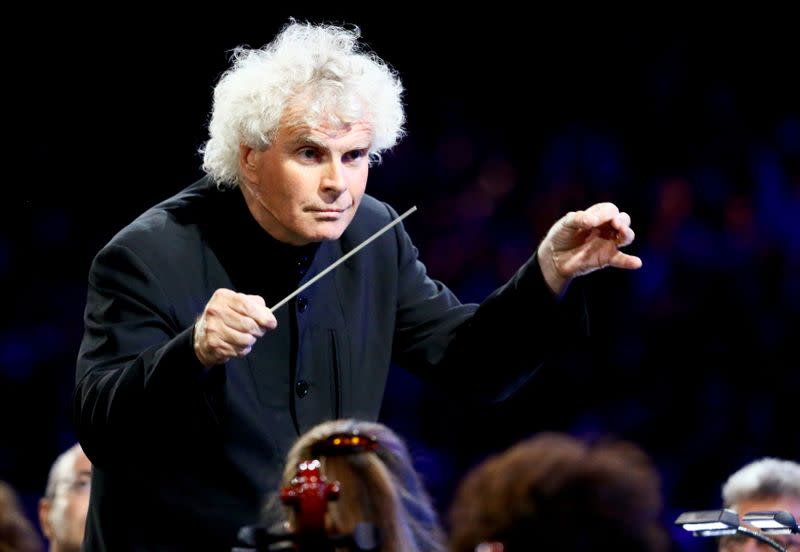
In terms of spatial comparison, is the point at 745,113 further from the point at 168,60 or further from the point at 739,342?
the point at 168,60

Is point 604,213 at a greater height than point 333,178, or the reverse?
point 333,178

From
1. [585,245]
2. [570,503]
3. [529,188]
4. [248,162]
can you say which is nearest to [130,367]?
[248,162]

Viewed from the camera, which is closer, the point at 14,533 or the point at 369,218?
the point at 14,533

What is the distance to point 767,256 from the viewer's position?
4.46 m

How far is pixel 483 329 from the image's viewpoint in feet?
8.20

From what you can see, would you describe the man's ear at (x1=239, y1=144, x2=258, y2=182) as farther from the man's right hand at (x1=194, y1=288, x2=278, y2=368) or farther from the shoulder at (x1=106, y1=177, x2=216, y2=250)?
the man's right hand at (x1=194, y1=288, x2=278, y2=368)

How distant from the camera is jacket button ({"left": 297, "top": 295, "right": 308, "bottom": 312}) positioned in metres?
2.45

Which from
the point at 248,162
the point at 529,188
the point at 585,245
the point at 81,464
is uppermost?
the point at 529,188

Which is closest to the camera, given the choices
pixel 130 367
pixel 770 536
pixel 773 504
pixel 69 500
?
pixel 130 367

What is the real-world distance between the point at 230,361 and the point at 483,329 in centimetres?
46

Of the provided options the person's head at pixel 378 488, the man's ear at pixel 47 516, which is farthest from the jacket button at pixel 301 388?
the man's ear at pixel 47 516

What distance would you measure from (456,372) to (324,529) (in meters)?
1.05

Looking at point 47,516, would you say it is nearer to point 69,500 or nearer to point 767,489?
point 69,500

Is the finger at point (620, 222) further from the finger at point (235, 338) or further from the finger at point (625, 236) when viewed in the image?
the finger at point (235, 338)
